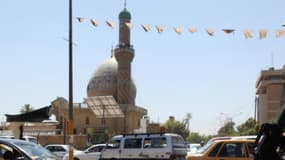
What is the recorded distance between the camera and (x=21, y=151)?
32.3 ft

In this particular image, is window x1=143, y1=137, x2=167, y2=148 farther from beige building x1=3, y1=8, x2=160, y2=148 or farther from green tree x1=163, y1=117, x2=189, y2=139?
green tree x1=163, y1=117, x2=189, y2=139

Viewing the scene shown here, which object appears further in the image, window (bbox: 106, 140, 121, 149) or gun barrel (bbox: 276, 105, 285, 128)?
window (bbox: 106, 140, 121, 149)

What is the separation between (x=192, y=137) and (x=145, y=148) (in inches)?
3814

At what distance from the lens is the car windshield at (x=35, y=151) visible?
10.0 meters

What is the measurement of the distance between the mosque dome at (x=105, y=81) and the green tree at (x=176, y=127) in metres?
18.9

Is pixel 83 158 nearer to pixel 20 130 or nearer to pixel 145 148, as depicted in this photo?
pixel 145 148

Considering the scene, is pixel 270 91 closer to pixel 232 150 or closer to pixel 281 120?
pixel 232 150

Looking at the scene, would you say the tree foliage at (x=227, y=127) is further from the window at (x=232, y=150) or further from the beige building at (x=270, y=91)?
the window at (x=232, y=150)

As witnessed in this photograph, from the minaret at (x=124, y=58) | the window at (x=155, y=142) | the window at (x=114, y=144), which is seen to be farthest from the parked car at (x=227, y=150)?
the minaret at (x=124, y=58)

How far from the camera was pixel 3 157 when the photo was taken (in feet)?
32.0

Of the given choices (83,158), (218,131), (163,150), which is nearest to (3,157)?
(163,150)

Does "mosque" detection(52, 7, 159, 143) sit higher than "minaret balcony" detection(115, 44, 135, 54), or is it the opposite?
"minaret balcony" detection(115, 44, 135, 54)

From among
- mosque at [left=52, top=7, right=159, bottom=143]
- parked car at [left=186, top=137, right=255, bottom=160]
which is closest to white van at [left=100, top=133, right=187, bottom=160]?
parked car at [left=186, top=137, right=255, bottom=160]

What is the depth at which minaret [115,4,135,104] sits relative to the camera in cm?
7950
